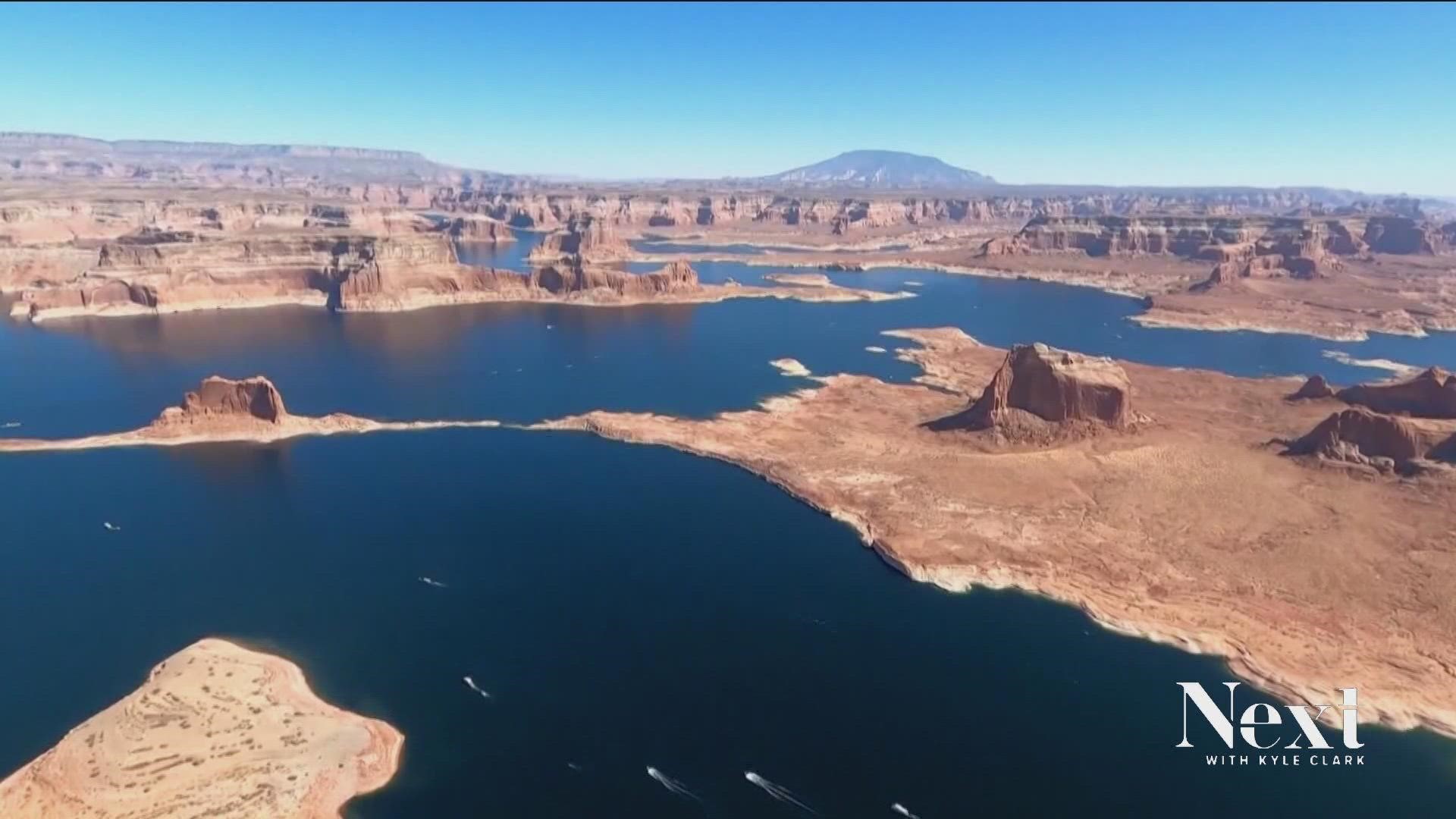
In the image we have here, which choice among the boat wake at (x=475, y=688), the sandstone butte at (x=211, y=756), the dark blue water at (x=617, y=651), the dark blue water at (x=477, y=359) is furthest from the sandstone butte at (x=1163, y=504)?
the sandstone butte at (x=211, y=756)

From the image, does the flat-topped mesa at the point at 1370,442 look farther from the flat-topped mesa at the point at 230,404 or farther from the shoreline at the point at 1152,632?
the flat-topped mesa at the point at 230,404

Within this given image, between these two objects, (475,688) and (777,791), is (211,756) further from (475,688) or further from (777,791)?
(777,791)

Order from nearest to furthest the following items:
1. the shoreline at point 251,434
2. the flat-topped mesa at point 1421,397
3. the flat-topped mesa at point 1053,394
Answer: the shoreline at point 251,434, the flat-topped mesa at point 1421,397, the flat-topped mesa at point 1053,394

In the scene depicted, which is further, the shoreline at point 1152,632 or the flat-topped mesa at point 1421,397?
the flat-topped mesa at point 1421,397

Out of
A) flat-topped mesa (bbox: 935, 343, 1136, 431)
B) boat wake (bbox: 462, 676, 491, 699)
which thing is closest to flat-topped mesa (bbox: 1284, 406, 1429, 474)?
flat-topped mesa (bbox: 935, 343, 1136, 431)

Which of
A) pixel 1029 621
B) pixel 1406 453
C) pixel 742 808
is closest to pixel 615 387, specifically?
pixel 1029 621

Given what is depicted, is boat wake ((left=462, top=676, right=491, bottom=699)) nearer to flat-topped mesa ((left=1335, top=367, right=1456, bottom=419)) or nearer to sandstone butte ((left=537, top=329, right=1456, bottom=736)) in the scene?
sandstone butte ((left=537, top=329, right=1456, bottom=736))

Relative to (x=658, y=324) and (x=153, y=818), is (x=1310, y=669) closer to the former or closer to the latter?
(x=153, y=818)
